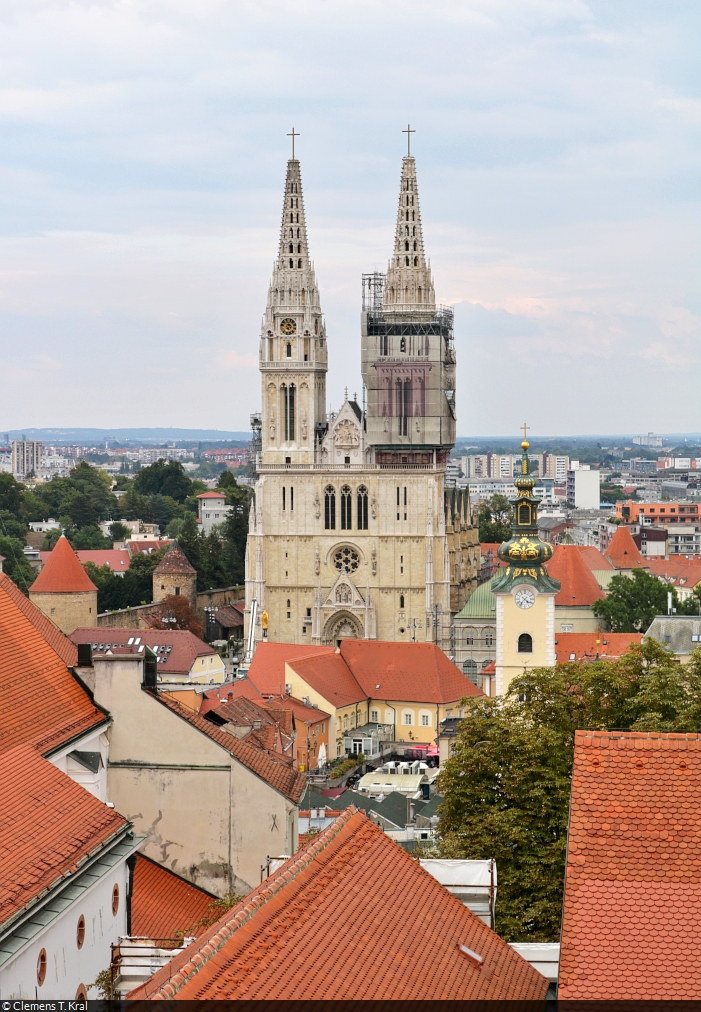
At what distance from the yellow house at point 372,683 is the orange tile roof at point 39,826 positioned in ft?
200

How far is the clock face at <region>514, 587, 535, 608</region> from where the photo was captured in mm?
65938

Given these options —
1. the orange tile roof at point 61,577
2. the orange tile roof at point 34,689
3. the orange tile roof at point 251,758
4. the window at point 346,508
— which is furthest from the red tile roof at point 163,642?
the orange tile roof at point 34,689

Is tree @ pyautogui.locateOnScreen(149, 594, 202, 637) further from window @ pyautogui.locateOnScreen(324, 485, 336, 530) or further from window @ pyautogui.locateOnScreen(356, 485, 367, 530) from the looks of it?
window @ pyautogui.locateOnScreen(356, 485, 367, 530)

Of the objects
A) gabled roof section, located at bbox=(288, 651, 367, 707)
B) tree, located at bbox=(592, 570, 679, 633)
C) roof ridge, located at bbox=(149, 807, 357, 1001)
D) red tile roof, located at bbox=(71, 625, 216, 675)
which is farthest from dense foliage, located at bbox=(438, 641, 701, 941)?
tree, located at bbox=(592, 570, 679, 633)

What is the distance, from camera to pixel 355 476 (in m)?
111

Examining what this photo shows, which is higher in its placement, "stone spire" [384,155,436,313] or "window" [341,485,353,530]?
"stone spire" [384,155,436,313]

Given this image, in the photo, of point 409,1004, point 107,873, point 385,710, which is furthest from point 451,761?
point 385,710

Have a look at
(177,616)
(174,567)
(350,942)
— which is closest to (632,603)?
(177,616)

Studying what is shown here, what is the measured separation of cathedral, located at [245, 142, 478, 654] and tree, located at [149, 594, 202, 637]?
8590mm

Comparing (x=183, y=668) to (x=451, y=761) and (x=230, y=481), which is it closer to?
(x=451, y=761)

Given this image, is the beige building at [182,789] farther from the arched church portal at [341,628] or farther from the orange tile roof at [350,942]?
the arched church portal at [341,628]

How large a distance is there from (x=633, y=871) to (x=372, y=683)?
2895 inches

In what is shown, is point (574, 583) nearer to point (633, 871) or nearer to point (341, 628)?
point (341, 628)

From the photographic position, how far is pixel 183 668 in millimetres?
93938
